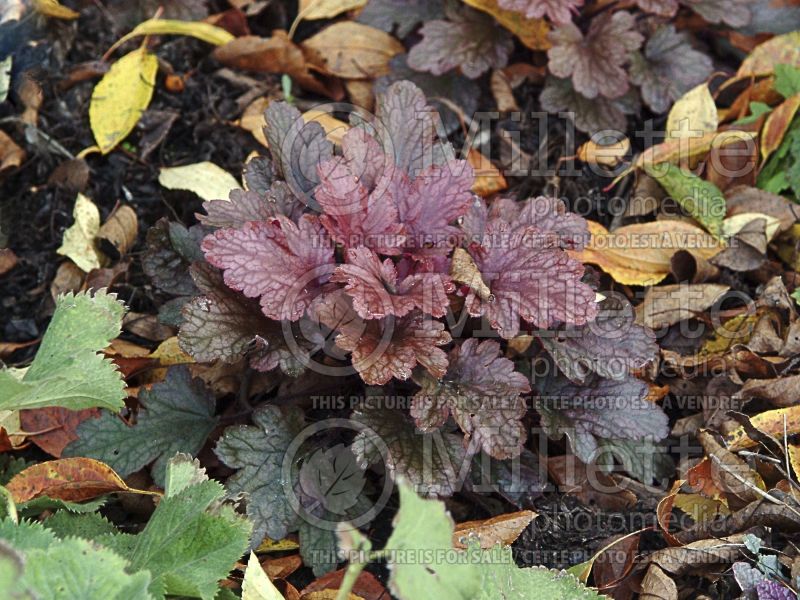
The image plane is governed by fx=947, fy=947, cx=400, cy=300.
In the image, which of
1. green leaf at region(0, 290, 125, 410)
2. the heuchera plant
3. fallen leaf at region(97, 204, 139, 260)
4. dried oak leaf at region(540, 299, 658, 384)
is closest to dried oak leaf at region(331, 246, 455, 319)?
the heuchera plant

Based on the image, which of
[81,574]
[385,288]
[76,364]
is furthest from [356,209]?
[81,574]

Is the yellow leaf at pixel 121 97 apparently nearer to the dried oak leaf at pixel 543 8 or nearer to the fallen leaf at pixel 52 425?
the fallen leaf at pixel 52 425

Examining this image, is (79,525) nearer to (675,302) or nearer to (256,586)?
(256,586)

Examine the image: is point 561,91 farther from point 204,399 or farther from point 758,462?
point 204,399

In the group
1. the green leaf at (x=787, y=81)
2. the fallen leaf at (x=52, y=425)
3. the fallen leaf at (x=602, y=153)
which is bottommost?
the fallen leaf at (x=52, y=425)

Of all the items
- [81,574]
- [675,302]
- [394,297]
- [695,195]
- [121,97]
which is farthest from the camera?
[121,97]

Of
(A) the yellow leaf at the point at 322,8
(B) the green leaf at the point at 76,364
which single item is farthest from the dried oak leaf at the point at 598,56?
(B) the green leaf at the point at 76,364
